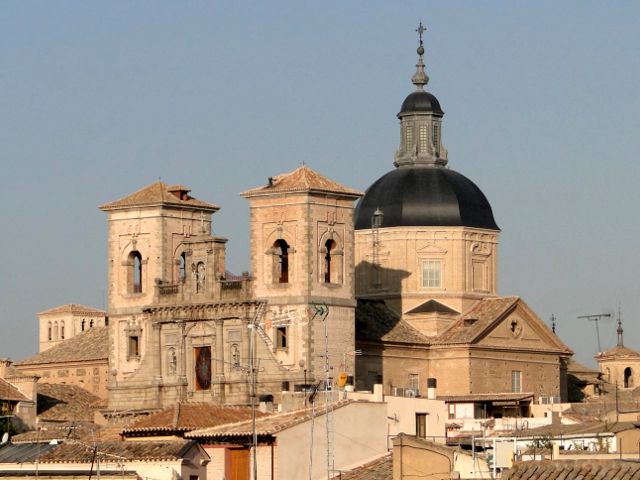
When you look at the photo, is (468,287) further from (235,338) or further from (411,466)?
(411,466)

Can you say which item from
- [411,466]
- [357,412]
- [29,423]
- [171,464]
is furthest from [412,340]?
[411,466]

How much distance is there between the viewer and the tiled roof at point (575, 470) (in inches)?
1891

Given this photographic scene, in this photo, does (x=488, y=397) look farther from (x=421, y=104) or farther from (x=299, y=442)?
(x=299, y=442)

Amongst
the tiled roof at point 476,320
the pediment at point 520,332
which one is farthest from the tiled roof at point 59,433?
the pediment at point 520,332

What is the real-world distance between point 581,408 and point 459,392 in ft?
23.7

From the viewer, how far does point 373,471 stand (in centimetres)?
6725

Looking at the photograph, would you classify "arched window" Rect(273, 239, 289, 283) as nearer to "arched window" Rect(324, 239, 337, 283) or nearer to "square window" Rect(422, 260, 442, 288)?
"arched window" Rect(324, 239, 337, 283)

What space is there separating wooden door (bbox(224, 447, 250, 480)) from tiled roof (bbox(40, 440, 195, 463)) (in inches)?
56.3

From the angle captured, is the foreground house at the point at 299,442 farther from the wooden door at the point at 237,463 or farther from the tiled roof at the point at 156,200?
the tiled roof at the point at 156,200

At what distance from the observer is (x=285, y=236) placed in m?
100

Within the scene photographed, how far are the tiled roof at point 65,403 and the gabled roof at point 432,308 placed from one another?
1525 cm

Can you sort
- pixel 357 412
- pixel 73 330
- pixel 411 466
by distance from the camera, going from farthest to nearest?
pixel 73 330, pixel 357 412, pixel 411 466

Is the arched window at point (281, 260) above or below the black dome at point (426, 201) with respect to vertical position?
below

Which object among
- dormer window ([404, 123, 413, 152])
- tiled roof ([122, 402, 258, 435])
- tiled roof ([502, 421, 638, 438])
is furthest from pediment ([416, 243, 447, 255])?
tiled roof ([502, 421, 638, 438])
